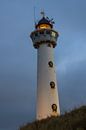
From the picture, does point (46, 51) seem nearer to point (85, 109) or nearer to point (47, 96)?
point (47, 96)

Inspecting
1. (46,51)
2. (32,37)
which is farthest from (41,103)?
(32,37)

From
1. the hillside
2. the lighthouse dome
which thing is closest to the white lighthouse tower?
the lighthouse dome

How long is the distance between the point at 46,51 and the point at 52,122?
24.4 meters

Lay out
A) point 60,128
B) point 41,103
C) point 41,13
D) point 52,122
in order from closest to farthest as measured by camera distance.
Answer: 1. point 60,128
2. point 52,122
3. point 41,103
4. point 41,13

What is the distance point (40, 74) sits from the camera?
1599 inches

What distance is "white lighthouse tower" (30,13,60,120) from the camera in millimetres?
39219

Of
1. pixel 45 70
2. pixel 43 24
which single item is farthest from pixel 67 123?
pixel 43 24

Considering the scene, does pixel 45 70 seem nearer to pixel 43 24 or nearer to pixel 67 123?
pixel 43 24

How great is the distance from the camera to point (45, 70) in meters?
40.6

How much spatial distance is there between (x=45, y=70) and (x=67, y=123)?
80.0 ft

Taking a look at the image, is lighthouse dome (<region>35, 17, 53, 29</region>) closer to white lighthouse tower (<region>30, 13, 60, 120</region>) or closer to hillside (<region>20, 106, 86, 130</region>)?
white lighthouse tower (<region>30, 13, 60, 120</region>)

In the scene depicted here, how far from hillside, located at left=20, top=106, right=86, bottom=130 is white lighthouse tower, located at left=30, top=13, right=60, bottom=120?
58.4ft

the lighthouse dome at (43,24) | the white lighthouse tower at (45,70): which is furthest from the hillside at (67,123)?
the lighthouse dome at (43,24)

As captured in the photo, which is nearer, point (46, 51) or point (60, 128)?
point (60, 128)
